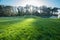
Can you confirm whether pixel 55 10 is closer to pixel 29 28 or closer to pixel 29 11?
pixel 29 11

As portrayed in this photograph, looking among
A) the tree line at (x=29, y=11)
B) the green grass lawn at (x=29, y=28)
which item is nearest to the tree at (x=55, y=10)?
the tree line at (x=29, y=11)

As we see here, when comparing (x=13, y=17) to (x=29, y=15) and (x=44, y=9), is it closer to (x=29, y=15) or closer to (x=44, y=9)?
(x=29, y=15)

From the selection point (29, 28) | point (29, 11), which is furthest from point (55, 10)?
point (29, 28)

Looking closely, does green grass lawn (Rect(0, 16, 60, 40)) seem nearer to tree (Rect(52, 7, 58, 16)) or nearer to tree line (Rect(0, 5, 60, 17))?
tree line (Rect(0, 5, 60, 17))

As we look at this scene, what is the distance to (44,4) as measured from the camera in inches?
141

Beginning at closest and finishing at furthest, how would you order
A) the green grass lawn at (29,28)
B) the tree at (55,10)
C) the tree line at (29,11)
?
the green grass lawn at (29,28)
the tree line at (29,11)
the tree at (55,10)

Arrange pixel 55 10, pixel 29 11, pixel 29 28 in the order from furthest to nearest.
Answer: pixel 55 10 → pixel 29 11 → pixel 29 28

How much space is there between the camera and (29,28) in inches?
115

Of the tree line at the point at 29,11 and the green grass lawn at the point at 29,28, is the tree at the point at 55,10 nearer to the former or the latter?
the tree line at the point at 29,11

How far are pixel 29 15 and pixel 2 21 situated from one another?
0.77 metres

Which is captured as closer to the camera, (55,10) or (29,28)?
(29,28)

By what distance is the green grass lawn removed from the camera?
2.74 metres

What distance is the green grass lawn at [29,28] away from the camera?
274 centimetres

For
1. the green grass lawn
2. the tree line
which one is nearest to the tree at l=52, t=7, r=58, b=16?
the tree line
